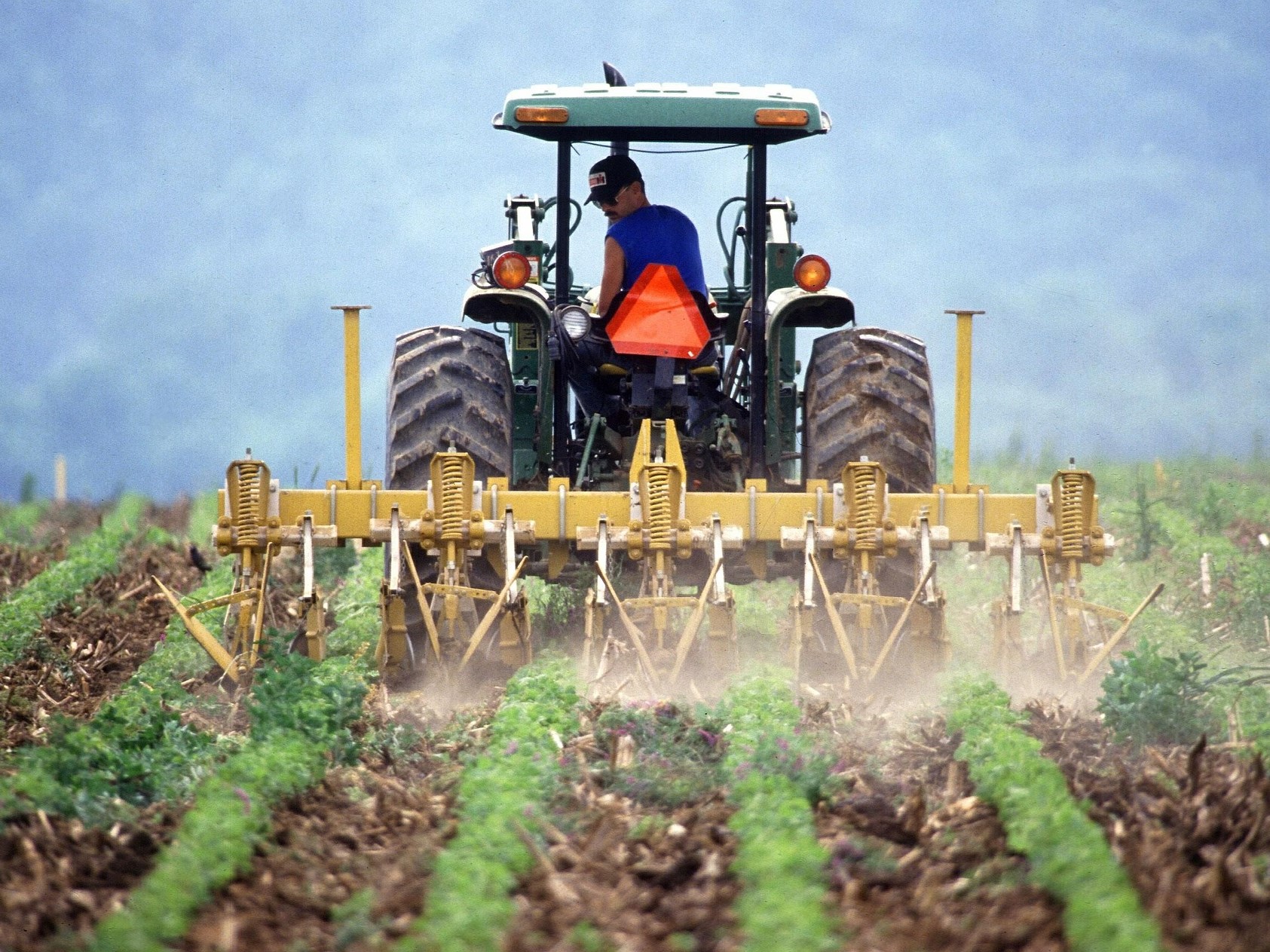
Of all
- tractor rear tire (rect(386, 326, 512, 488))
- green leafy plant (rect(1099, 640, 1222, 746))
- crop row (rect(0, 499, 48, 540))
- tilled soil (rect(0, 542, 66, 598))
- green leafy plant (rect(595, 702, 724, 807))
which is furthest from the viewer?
crop row (rect(0, 499, 48, 540))

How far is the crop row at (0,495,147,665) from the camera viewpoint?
9422mm

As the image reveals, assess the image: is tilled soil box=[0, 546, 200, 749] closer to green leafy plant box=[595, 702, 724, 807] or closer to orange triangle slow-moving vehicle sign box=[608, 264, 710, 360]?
green leafy plant box=[595, 702, 724, 807]

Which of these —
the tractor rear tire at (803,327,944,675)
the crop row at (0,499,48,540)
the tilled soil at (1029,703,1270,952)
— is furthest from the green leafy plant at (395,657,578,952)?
the crop row at (0,499,48,540)

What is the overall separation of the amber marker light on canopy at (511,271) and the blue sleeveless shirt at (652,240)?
53 centimetres

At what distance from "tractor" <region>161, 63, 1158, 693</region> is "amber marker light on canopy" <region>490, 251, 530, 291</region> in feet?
0.04

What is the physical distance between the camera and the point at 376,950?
4.16m

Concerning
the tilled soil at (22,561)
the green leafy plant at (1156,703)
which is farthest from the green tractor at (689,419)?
the tilled soil at (22,561)

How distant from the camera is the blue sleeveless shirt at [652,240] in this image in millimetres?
8438

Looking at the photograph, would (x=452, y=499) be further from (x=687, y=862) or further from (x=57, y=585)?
(x=57, y=585)

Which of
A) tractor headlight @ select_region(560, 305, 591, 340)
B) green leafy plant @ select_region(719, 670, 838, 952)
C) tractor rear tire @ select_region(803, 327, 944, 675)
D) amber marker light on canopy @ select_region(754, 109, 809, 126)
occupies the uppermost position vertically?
amber marker light on canopy @ select_region(754, 109, 809, 126)

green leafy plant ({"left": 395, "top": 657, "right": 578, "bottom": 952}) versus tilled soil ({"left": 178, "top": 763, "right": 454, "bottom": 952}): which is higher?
green leafy plant ({"left": 395, "top": 657, "right": 578, "bottom": 952})

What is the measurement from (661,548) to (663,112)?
2042 mm

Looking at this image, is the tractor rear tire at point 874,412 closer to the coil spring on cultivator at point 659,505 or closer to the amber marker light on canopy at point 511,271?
the coil spring on cultivator at point 659,505

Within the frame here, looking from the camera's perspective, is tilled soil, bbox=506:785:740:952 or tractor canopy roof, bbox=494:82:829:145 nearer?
tilled soil, bbox=506:785:740:952
